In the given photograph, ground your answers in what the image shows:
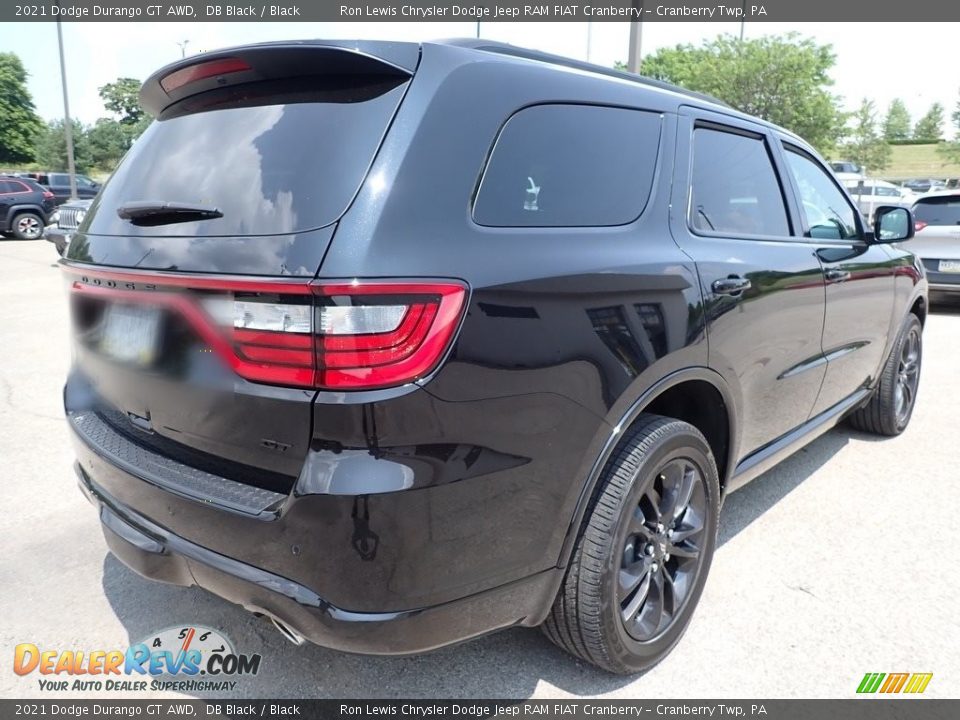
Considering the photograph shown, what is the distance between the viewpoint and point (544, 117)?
199 cm

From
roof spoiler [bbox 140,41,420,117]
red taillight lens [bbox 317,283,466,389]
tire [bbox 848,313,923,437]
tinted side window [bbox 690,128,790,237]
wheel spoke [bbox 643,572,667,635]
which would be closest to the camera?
red taillight lens [bbox 317,283,466,389]

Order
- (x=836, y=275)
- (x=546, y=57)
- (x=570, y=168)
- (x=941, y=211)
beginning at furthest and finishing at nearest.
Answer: (x=941, y=211) < (x=836, y=275) < (x=546, y=57) < (x=570, y=168)

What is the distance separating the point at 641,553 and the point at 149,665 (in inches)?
67.0

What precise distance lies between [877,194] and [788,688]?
3130cm

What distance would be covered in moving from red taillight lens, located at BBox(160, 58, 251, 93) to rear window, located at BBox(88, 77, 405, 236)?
0.19ft

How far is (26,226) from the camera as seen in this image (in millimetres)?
19172

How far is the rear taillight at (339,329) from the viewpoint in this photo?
151cm

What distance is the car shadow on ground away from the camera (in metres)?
2.21

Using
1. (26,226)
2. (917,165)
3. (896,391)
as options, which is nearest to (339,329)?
(896,391)

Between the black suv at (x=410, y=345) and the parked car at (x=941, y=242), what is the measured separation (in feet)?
26.8

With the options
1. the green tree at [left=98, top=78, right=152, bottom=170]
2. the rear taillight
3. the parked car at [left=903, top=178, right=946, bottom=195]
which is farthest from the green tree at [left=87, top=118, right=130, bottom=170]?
the rear taillight

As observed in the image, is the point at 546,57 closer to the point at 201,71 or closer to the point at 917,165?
the point at 201,71

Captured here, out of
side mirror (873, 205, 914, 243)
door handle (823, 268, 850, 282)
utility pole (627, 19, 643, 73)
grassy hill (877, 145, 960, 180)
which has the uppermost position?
grassy hill (877, 145, 960, 180)

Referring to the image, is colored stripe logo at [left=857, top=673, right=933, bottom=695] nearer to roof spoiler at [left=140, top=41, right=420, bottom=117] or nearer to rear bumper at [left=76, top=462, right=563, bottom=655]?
rear bumper at [left=76, top=462, right=563, bottom=655]
